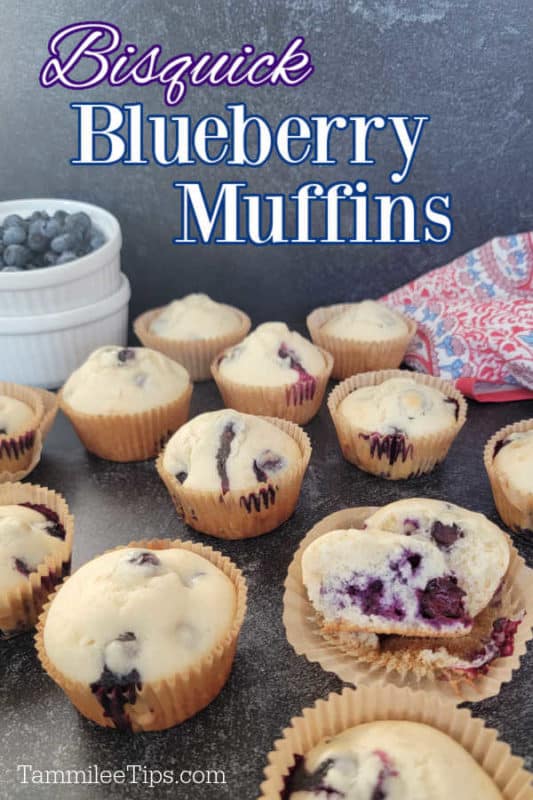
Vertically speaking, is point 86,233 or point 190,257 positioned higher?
point 86,233

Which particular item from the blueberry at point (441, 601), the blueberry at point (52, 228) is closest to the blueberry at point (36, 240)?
the blueberry at point (52, 228)

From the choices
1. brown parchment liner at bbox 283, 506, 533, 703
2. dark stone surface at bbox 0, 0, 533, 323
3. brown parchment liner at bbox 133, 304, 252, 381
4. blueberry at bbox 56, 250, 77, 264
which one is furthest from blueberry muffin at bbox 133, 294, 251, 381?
brown parchment liner at bbox 283, 506, 533, 703

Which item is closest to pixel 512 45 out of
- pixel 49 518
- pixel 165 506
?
pixel 165 506

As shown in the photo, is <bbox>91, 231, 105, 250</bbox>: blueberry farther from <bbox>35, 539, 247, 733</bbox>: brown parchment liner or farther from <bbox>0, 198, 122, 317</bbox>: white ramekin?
<bbox>35, 539, 247, 733</bbox>: brown parchment liner

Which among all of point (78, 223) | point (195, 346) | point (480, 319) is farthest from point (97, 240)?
point (480, 319)

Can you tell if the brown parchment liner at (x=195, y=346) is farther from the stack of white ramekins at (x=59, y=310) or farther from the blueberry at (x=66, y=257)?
the blueberry at (x=66, y=257)

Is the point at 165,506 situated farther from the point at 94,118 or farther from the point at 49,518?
the point at 94,118
